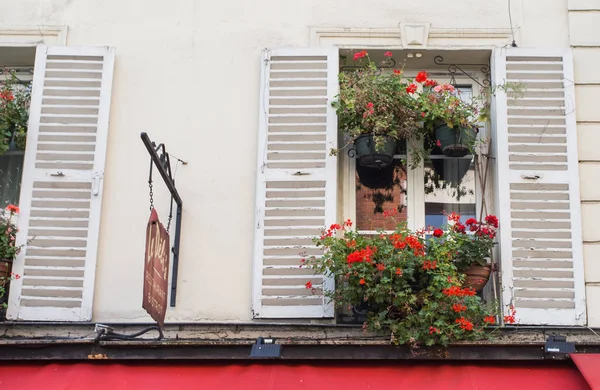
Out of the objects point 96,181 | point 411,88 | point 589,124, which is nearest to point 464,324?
point 411,88

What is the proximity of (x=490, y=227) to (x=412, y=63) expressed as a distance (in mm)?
1685

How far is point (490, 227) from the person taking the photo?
6.41 metres

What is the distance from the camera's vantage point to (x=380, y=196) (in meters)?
6.92

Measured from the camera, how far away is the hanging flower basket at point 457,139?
670 cm

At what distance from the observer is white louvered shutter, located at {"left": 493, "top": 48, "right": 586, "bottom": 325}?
20.7 ft

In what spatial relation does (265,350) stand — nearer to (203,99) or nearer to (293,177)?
(293,177)

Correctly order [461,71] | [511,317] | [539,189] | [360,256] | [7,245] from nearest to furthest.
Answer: [360,256]
[511,317]
[7,245]
[539,189]
[461,71]

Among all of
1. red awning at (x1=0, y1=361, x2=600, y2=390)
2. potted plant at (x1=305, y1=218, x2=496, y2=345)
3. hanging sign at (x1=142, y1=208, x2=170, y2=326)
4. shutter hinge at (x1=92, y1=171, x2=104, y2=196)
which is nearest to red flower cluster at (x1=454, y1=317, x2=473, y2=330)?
potted plant at (x1=305, y1=218, x2=496, y2=345)

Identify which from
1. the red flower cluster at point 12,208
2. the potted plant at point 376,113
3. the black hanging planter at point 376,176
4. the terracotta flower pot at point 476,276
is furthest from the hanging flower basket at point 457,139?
the red flower cluster at point 12,208

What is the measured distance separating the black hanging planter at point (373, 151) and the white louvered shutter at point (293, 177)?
22 centimetres


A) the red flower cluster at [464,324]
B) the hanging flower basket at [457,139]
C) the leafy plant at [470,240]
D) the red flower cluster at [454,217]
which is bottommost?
the red flower cluster at [464,324]

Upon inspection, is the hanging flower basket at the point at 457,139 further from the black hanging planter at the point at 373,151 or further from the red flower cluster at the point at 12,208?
the red flower cluster at the point at 12,208

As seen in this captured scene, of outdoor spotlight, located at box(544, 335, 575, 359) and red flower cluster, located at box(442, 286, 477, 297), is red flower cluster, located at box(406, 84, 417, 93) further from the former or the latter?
outdoor spotlight, located at box(544, 335, 575, 359)

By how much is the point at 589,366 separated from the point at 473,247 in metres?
1.17
